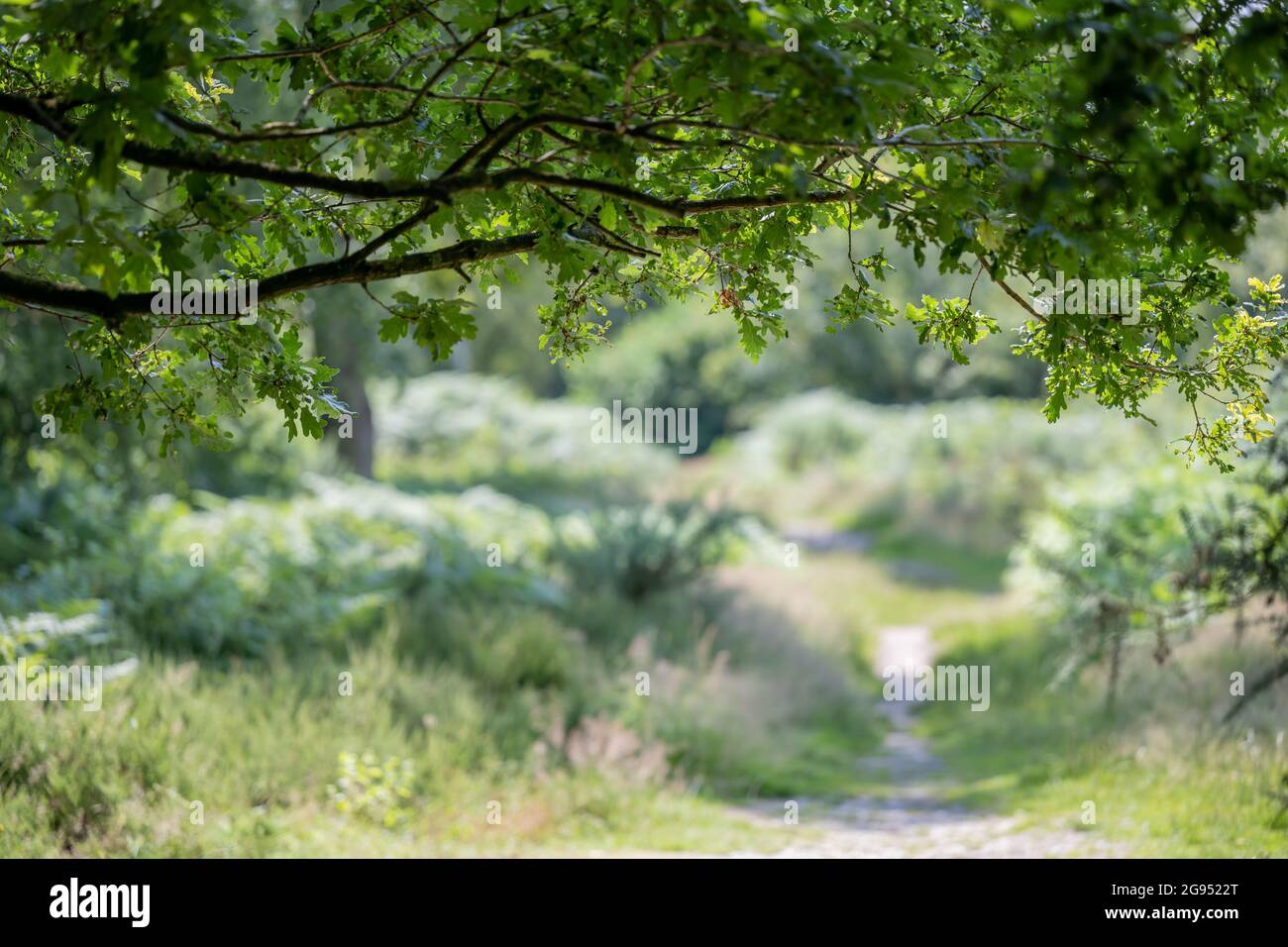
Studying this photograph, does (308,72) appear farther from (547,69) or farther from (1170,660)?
(1170,660)

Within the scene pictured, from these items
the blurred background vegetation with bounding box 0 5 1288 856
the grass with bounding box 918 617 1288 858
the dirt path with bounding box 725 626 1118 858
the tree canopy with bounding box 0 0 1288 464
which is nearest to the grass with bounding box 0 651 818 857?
the blurred background vegetation with bounding box 0 5 1288 856

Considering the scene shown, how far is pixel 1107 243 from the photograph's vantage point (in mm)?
2832

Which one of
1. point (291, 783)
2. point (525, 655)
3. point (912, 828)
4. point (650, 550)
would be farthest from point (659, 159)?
point (650, 550)

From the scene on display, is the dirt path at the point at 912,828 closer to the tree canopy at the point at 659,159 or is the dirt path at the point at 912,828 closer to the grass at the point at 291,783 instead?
the grass at the point at 291,783

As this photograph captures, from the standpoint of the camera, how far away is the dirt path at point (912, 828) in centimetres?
652

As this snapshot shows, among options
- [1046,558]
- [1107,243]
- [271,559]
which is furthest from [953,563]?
[1107,243]

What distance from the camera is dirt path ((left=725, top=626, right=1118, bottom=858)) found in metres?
6.52

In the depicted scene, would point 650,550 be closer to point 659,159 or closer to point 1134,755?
point 1134,755

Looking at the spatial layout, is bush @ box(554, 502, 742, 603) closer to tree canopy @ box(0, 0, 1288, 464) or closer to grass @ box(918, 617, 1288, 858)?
grass @ box(918, 617, 1288, 858)

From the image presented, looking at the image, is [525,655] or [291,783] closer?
[291,783]

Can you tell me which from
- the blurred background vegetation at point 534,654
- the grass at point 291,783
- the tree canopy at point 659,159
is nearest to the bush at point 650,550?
the blurred background vegetation at point 534,654

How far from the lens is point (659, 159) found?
387 centimetres

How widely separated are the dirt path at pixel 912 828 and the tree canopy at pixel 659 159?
324cm

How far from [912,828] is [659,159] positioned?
5.09m
